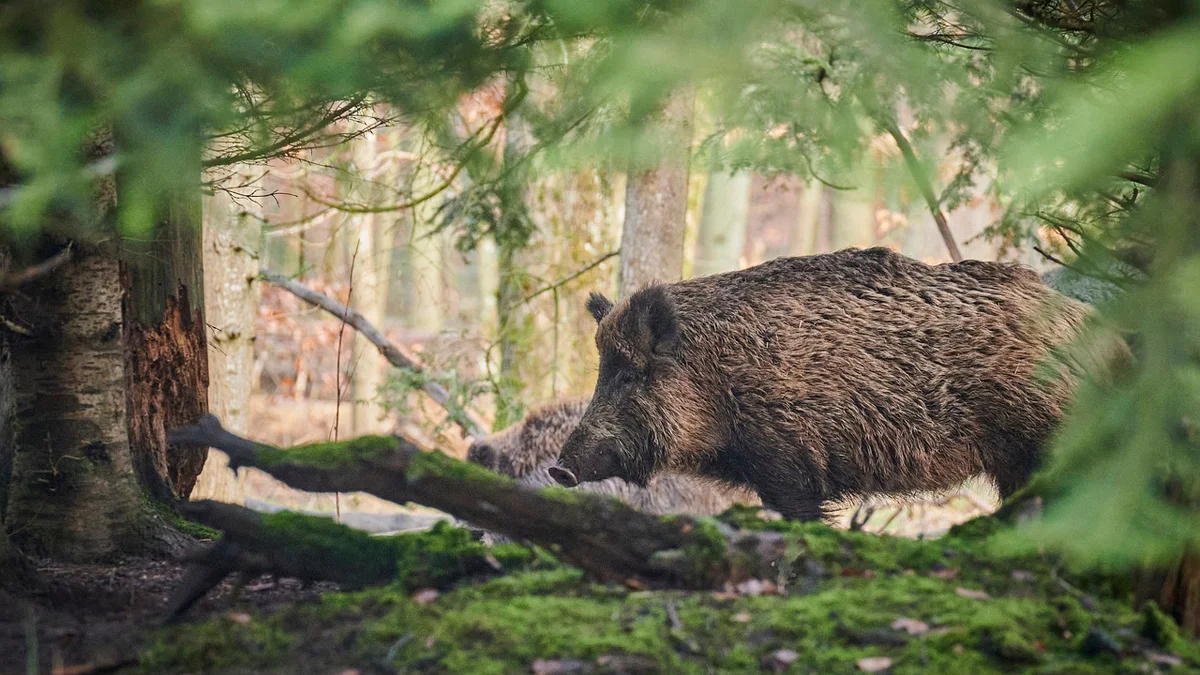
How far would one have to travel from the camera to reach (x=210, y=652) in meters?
3.37

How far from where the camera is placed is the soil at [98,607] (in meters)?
3.37

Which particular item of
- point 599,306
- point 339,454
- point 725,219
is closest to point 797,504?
point 599,306

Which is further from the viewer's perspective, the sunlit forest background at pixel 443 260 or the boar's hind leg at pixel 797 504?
the sunlit forest background at pixel 443 260

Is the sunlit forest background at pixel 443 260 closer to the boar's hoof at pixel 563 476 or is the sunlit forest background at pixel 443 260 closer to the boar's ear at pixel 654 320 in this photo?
the boar's ear at pixel 654 320

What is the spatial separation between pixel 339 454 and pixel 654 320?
2.67m

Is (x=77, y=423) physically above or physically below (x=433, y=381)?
below

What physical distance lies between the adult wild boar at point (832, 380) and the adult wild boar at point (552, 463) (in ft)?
5.21

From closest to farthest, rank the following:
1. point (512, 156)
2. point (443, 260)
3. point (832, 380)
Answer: point (832, 380) → point (512, 156) → point (443, 260)

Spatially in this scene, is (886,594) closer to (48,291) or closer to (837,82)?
(48,291)

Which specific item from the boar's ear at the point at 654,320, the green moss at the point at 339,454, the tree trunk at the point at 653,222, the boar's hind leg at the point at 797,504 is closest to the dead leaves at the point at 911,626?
the green moss at the point at 339,454

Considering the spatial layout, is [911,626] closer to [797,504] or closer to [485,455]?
[797,504]

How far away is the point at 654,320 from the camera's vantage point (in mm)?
6055

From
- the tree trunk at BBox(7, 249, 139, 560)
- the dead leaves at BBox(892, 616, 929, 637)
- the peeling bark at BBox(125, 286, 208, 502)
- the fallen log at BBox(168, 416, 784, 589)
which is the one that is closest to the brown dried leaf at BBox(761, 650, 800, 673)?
the dead leaves at BBox(892, 616, 929, 637)

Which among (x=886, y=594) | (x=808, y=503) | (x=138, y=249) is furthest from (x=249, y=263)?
(x=886, y=594)
